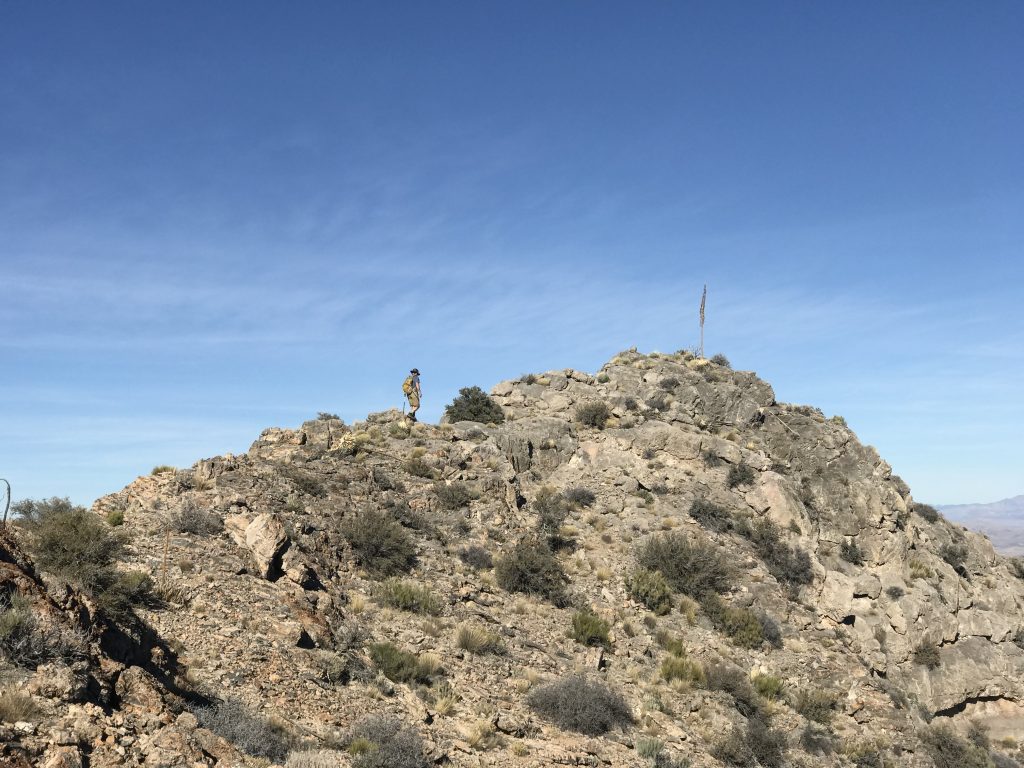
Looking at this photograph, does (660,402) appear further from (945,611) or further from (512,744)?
(512,744)

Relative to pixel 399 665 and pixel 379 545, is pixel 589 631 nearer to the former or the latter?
pixel 399 665

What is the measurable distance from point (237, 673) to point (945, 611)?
96.3ft

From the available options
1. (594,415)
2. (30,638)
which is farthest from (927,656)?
(30,638)

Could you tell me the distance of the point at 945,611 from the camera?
2809 centimetres

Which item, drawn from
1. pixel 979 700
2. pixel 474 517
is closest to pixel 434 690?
pixel 474 517

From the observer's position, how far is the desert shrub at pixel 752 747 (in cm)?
1503

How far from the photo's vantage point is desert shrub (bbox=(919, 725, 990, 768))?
19828 millimetres

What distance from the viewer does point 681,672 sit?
17938 millimetres

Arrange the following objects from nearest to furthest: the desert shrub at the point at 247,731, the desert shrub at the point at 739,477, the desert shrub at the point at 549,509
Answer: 1. the desert shrub at the point at 247,731
2. the desert shrub at the point at 549,509
3. the desert shrub at the point at 739,477

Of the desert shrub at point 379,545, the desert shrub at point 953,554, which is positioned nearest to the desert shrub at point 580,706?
the desert shrub at point 379,545

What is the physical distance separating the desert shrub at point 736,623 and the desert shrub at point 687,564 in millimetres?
671

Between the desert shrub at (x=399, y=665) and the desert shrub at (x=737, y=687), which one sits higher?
the desert shrub at (x=399, y=665)

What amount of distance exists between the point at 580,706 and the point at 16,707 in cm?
1052

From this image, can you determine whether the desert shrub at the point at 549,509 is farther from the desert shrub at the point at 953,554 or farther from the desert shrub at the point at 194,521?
the desert shrub at the point at 953,554
